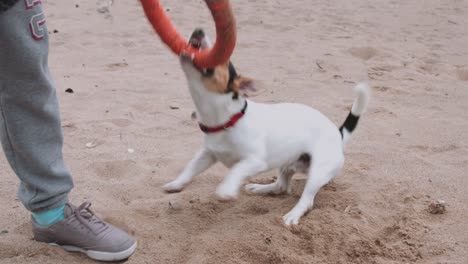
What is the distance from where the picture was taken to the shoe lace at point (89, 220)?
2.42m

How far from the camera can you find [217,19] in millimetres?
2213

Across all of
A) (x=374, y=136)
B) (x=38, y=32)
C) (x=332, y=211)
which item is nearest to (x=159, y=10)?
(x=38, y=32)

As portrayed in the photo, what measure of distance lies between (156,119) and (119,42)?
208cm

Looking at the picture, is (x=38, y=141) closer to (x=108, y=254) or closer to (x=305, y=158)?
(x=108, y=254)

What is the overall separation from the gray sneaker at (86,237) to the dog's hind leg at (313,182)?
2.44ft

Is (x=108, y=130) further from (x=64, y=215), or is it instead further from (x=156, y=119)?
(x=64, y=215)

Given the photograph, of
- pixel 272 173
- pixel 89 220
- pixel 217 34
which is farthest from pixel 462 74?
pixel 89 220

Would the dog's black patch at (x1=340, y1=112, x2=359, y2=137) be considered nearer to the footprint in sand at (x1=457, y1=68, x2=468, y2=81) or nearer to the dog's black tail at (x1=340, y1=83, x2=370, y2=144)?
the dog's black tail at (x1=340, y1=83, x2=370, y2=144)

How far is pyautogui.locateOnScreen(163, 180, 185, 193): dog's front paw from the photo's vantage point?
292 cm

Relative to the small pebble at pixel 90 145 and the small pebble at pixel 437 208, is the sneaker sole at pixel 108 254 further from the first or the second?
the small pebble at pixel 437 208

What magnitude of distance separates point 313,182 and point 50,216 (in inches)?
46.0

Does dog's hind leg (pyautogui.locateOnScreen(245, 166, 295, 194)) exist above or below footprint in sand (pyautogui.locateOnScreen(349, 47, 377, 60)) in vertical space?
above

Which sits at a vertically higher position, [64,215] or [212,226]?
[64,215]

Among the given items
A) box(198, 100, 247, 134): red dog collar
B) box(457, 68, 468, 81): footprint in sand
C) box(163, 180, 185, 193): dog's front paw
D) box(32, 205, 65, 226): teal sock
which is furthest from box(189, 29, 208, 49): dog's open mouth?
box(457, 68, 468, 81): footprint in sand
